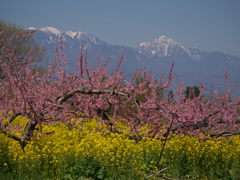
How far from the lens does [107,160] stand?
7.73 m

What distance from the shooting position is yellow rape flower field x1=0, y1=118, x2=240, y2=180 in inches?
280

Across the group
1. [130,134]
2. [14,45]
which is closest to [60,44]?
[130,134]

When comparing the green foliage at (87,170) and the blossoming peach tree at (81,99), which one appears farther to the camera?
the blossoming peach tree at (81,99)

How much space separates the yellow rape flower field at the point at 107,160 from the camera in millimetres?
7121

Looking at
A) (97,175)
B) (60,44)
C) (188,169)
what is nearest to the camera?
(97,175)

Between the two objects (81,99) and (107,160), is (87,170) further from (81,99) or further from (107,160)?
(81,99)

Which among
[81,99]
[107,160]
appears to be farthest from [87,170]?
[81,99]

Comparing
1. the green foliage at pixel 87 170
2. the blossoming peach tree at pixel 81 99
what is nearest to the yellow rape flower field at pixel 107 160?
the green foliage at pixel 87 170

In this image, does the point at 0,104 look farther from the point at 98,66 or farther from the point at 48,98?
the point at 98,66

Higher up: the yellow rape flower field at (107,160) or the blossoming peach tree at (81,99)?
the blossoming peach tree at (81,99)

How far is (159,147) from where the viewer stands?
9.32 metres

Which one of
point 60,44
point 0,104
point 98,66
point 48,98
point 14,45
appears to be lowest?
point 14,45

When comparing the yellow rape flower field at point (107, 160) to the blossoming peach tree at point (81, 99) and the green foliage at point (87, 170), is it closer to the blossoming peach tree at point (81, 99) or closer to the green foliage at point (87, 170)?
the green foliage at point (87, 170)

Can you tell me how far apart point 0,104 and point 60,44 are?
3.27 meters
